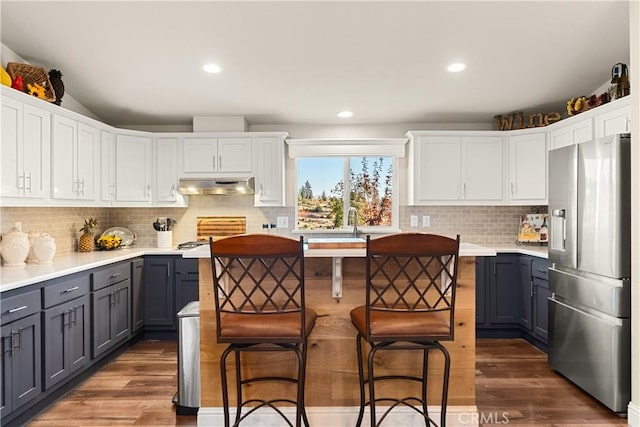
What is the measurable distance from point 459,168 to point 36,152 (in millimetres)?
3986

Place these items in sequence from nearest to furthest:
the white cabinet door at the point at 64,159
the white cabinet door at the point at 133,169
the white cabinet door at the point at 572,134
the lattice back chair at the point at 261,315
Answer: the lattice back chair at the point at 261,315 → the white cabinet door at the point at 64,159 → the white cabinet door at the point at 572,134 → the white cabinet door at the point at 133,169

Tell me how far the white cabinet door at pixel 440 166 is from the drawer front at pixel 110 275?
3.12 metres

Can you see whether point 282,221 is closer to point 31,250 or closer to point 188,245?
point 188,245

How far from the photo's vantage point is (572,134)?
12.9ft

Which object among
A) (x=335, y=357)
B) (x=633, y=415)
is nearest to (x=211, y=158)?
(x=335, y=357)

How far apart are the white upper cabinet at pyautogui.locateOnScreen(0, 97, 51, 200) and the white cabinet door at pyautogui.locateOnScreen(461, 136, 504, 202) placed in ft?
13.1

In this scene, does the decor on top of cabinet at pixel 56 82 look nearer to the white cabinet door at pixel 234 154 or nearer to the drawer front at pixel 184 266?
the white cabinet door at pixel 234 154

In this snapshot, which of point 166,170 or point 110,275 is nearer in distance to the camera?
point 110,275

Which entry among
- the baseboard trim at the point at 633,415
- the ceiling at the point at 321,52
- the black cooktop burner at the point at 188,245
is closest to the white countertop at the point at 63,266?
the black cooktop burner at the point at 188,245

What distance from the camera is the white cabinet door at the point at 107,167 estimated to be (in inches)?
162

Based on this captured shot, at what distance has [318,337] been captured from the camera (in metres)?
2.52

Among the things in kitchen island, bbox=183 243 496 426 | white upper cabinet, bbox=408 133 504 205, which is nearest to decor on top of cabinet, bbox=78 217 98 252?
kitchen island, bbox=183 243 496 426

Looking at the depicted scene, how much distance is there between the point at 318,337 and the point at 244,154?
8.77 ft

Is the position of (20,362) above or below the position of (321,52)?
below
